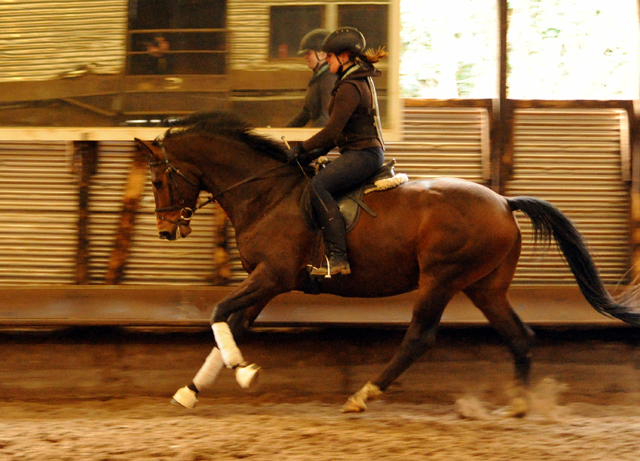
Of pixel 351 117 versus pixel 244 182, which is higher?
pixel 351 117

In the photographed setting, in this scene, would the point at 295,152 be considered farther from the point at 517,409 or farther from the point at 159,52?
the point at 517,409

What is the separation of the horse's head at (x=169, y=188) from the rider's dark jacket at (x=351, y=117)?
0.93 metres

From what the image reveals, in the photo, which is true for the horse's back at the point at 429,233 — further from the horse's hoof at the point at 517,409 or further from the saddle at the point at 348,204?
the horse's hoof at the point at 517,409

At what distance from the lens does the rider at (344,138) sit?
4832 mm

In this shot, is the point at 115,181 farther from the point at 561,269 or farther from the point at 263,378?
the point at 561,269

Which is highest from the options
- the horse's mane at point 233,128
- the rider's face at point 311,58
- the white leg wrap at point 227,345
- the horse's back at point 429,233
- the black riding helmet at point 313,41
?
the black riding helmet at point 313,41

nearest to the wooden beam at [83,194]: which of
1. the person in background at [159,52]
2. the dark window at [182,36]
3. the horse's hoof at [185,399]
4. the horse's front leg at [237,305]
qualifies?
the dark window at [182,36]

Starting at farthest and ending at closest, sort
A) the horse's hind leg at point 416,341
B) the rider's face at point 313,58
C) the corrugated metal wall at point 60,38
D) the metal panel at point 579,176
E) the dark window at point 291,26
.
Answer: the metal panel at point 579,176, the corrugated metal wall at point 60,38, the dark window at point 291,26, the rider's face at point 313,58, the horse's hind leg at point 416,341

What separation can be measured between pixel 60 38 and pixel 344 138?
3344 mm

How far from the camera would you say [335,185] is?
192 inches

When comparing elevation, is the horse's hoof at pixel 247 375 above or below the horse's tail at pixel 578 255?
below

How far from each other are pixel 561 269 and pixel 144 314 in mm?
4188

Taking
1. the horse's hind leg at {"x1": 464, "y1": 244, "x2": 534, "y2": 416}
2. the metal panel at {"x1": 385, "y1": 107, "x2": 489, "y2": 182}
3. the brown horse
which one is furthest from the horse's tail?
the metal panel at {"x1": 385, "y1": 107, "x2": 489, "y2": 182}

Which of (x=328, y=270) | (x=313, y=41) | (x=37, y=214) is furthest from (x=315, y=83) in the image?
(x=37, y=214)
